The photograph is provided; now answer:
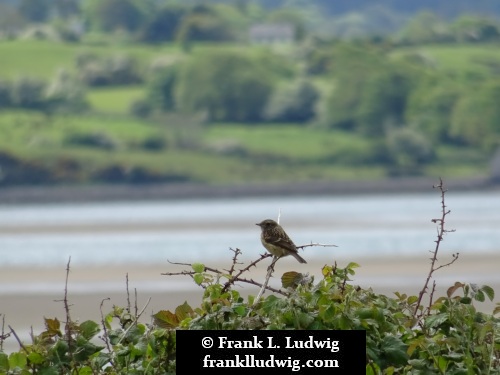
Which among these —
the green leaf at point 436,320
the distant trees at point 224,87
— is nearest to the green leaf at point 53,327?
the green leaf at point 436,320

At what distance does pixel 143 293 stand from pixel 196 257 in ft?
39.2

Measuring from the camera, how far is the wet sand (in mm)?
26750

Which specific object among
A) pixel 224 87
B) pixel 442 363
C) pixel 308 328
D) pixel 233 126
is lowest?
pixel 442 363

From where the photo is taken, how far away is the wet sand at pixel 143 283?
1053 inches

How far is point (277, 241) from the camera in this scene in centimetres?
653

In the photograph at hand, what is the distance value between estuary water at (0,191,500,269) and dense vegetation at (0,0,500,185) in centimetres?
1142

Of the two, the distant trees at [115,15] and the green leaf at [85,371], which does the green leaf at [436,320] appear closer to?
the green leaf at [85,371]

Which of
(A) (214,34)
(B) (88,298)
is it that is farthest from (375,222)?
(A) (214,34)

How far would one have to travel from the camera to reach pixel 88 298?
98.6 ft

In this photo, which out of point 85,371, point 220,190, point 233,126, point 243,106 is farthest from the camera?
point 243,106

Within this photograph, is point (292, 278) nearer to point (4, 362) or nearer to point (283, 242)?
point (4, 362)

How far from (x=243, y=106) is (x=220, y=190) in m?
23.5

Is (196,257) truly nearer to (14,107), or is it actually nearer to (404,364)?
(404,364)

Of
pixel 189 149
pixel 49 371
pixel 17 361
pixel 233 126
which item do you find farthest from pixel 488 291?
pixel 233 126
